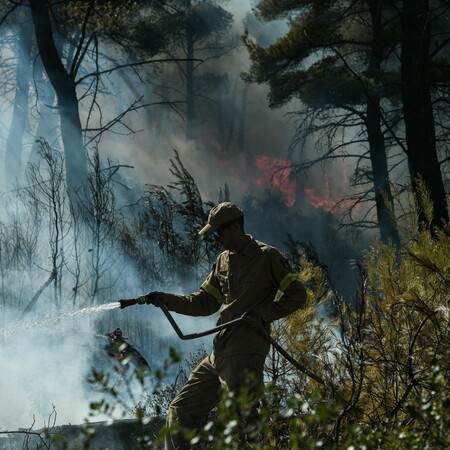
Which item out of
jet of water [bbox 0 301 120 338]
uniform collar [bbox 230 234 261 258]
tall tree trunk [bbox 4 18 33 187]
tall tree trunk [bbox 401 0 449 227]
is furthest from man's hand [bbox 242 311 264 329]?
tall tree trunk [bbox 4 18 33 187]

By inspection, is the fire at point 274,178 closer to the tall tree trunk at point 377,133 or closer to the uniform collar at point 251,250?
the tall tree trunk at point 377,133

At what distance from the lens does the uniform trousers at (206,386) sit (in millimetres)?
5668

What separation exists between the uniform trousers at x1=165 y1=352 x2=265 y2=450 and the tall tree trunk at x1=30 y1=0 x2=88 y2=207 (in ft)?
29.3

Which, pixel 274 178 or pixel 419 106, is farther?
pixel 274 178

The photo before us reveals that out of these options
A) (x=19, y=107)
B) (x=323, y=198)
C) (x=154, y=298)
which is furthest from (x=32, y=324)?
(x=323, y=198)

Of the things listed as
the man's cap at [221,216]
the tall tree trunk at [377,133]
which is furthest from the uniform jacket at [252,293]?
the tall tree trunk at [377,133]

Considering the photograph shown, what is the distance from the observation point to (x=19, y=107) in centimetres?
3228

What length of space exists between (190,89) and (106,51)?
14.1ft

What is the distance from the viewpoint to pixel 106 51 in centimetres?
3497

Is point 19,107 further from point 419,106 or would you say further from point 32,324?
point 419,106

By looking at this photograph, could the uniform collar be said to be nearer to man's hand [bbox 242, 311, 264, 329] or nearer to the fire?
man's hand [bbox 242, 311, 264, 329]

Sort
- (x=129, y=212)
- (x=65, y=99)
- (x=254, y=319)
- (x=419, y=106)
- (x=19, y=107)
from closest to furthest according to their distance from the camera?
(x=254, y=319)
(x=419, y=106)
(x=65, y=99)
(x=129, y=212)
(x=19, y=107)

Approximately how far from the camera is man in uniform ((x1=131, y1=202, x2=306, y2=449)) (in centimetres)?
570

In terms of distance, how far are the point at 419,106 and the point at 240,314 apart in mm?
4794
